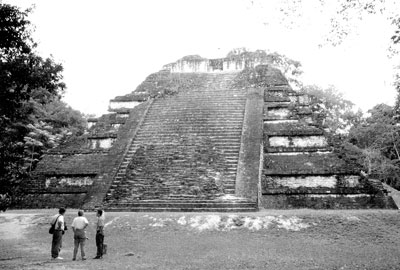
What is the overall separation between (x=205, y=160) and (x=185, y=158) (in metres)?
0.64

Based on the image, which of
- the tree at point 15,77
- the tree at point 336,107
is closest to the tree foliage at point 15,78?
the tree at point 15,77

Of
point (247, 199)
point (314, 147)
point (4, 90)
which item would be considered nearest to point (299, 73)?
point (314, 147)

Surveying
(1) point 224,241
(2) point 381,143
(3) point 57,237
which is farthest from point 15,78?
(2) point 381,143

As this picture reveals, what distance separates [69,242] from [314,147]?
279 inches

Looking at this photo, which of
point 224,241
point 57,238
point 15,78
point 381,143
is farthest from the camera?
point 381,143

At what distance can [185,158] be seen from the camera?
12.1m

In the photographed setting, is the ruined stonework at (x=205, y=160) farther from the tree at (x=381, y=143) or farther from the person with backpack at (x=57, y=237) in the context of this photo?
the tree at (x=381, y=143)

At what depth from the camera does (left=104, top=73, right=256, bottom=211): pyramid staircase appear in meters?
10.4

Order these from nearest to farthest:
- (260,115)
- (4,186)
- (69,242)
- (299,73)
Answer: (4,186), (69,242), (260,115), (299,73)

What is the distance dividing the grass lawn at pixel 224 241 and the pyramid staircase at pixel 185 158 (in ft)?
4.08

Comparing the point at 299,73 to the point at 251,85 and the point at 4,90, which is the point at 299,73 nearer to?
the point at 251,85

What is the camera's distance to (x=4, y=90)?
628 cm

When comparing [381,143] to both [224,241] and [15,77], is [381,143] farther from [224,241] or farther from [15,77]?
[15,77]

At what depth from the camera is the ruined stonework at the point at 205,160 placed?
10305 millimetres
